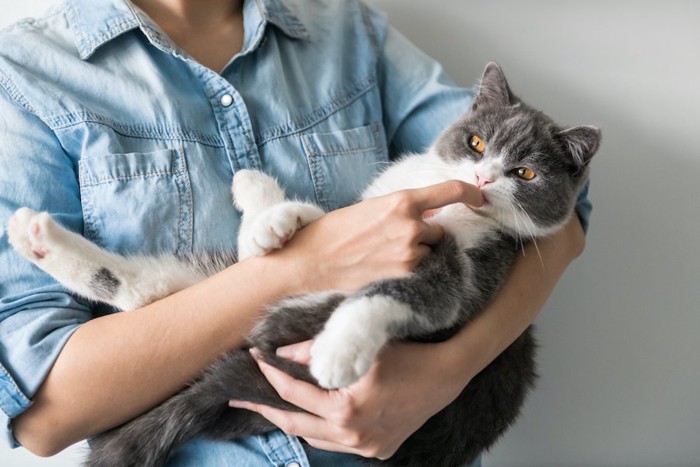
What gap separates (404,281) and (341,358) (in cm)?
21

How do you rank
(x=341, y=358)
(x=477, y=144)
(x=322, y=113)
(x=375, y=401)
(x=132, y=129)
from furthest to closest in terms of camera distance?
(x=322, y=113)
(x=477, y=144)
(x=132, y=129)
(x=375, y=401)
(x=341, y=358)

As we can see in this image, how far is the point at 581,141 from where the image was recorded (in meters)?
1.31

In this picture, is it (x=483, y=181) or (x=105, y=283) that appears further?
(x=483, y=181)

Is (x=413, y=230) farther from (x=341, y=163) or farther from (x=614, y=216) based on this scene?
(x=614, y=216)

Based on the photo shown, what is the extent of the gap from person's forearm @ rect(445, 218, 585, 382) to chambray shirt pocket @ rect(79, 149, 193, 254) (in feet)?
2.09

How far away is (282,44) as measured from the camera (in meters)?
1.52

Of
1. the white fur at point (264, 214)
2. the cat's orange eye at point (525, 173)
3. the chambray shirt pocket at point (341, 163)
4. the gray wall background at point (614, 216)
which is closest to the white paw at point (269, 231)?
the white fur at point (264, 214)

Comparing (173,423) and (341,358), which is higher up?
(341,358)

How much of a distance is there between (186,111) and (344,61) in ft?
1.56

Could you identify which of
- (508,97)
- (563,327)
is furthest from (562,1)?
(563,327)

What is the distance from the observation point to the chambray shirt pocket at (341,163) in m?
1.45

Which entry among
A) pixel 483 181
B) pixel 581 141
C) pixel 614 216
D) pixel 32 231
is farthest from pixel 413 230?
pixel 614 216

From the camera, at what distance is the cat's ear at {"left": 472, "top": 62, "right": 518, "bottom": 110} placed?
1.41 metres

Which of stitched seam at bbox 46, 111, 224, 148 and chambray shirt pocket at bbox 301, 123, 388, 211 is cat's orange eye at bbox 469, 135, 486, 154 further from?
stitched seam at bbox 46, 111, 224, 148
